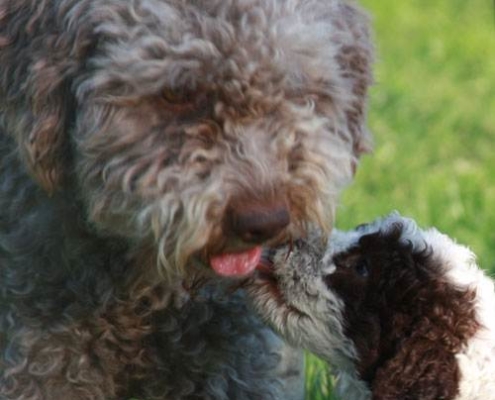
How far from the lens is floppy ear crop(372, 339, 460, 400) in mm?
5492

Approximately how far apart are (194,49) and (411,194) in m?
4.16

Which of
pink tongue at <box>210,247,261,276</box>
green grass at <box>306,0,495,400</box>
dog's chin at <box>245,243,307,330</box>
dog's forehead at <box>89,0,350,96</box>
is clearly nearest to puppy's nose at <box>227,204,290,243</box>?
pink tongue at <box>210,247,261,276</box>

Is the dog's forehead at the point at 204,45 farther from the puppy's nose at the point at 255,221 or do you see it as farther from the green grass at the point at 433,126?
the green grass at the point at 433,126

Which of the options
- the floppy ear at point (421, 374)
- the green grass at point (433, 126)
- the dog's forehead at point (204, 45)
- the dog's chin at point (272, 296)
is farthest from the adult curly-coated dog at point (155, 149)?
the green grass at point (433, 126)

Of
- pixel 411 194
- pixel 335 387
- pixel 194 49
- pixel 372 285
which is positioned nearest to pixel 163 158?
pixel 194 49

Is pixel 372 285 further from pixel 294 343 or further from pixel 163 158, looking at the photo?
pixel 163 158

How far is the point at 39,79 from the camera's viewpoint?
5.52 m

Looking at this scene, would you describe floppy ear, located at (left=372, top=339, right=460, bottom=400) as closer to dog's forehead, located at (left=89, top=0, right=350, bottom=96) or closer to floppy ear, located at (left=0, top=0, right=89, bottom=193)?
dog's forehead, located at (left=89, top=0, right=350, bottom=96)

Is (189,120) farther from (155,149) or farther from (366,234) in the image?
(366,234)

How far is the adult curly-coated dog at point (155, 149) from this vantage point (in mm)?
5395

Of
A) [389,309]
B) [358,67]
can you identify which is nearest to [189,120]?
[358,67]

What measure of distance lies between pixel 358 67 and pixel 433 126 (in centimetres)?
501

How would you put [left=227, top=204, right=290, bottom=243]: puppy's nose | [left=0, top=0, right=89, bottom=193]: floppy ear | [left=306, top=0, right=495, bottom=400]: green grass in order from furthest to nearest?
1. [left=306, top=0, right=495, bottom=400]: green grass
2. [left=0, top=0, right=89, bottom=193]: floppy ear
3. [left=227, top=204, right=290, bottom=243]: puppy's nose

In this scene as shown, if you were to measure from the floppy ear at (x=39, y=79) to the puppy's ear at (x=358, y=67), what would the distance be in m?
0.93
